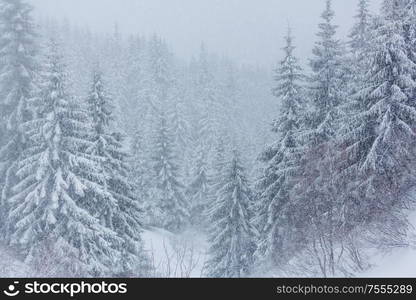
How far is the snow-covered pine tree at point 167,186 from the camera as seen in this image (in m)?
40.6

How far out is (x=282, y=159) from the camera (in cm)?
2297

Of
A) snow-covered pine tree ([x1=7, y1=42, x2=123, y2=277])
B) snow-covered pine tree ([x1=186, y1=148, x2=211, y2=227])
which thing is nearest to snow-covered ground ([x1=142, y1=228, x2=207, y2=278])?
snow-covered pine tree ([x1=186, y1=148, x2=211, y2=227])

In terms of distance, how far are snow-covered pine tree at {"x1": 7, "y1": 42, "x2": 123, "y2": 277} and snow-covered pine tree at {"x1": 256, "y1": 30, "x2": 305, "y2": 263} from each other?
874cm

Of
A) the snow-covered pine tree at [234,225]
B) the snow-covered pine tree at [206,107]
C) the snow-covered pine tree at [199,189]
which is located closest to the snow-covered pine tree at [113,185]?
the snow-covered pine tree at [234,225]

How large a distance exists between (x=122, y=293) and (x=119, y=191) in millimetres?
14432

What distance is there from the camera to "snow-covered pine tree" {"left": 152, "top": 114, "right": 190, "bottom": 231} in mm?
40625

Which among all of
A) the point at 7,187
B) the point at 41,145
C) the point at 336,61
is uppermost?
the point at 336,61

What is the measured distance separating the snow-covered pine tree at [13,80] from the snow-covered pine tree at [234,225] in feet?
42.9

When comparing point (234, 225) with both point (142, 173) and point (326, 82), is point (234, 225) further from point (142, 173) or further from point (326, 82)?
point (142, 173)

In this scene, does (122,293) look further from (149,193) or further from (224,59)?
(224,59)

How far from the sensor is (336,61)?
848 inches

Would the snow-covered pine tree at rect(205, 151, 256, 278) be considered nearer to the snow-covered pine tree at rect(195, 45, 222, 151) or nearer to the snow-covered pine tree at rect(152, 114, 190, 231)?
the snow-covered pine tree at rect(152, 114, 190, 231)

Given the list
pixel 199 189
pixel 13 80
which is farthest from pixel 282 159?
pixel 199 189

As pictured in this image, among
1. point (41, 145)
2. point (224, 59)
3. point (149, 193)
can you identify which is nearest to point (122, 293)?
point (41, 145)
